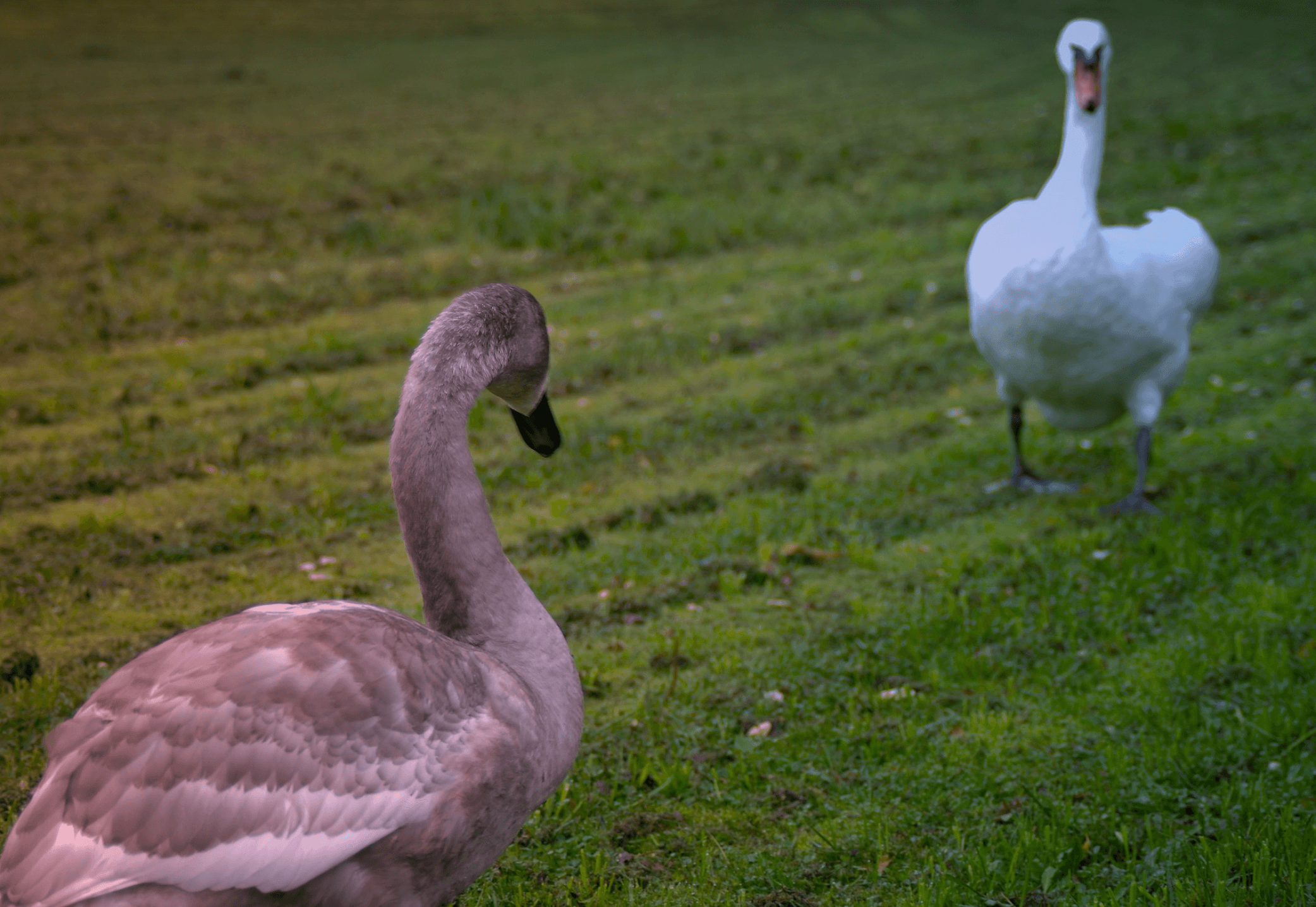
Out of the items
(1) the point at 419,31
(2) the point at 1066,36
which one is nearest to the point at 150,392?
(2) the point at 1066,36

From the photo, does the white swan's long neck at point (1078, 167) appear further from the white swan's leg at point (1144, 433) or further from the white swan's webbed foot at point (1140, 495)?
the white swan's webbed foot at point (1140, 495)

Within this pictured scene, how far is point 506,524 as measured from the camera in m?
5.92

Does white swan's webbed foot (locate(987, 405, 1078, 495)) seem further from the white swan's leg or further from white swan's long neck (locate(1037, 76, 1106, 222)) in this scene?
white swan's long neck (locate(1037, 76, 1106, 222))

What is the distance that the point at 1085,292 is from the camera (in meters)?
5.50

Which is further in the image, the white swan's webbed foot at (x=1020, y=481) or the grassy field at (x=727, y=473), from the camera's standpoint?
the white swan's webbed foot at (x=1020, y=481)

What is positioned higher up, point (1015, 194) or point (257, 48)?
point (257, 48)

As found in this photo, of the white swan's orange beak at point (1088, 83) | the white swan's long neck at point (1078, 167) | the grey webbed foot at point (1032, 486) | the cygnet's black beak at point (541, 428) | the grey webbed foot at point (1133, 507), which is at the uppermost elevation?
the white swan's orange beak at point (1088, 83)

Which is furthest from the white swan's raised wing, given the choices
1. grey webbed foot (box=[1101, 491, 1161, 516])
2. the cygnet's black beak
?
grey webbed foot (box=[1101, 491, 1161, 516])

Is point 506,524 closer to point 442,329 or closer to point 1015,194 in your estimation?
point 442,329

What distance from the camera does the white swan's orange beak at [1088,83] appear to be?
5879 mm

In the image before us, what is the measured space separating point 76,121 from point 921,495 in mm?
11532

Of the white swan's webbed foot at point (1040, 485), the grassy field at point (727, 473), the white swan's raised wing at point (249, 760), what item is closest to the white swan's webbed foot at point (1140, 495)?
the grassy field at point (727, 473)

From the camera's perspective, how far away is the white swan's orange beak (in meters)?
5.88

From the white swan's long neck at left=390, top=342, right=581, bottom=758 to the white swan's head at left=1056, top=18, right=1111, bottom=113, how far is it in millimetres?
4296
